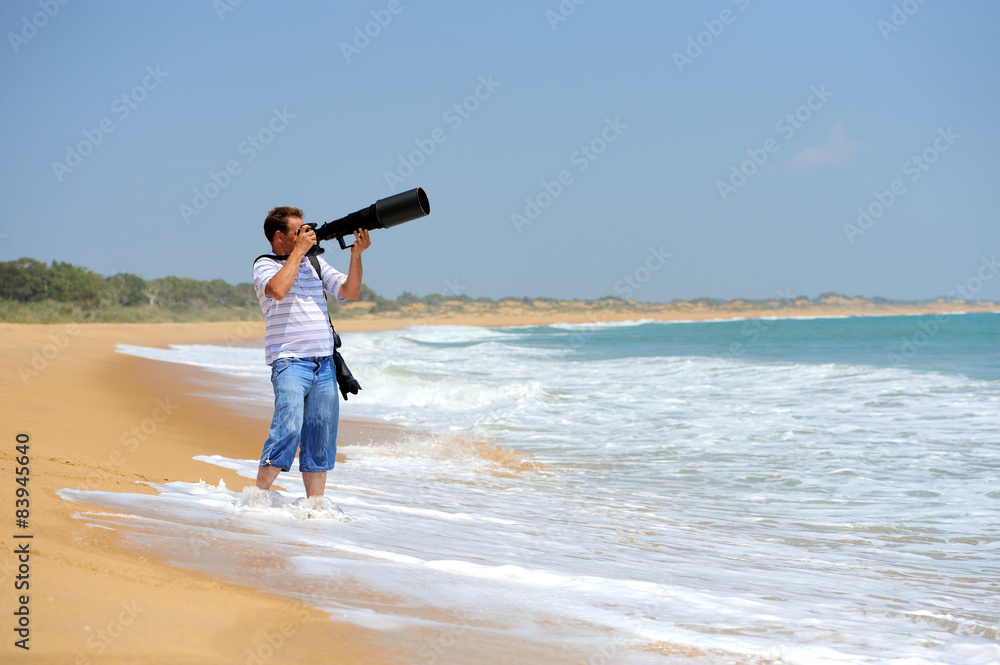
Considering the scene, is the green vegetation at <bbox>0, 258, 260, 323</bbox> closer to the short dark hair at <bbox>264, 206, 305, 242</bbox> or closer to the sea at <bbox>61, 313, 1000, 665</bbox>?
the sea at <bbox>61, 313, 1000, 665</bbox>

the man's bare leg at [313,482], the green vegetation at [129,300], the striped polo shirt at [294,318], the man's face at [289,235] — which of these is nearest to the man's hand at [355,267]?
the striped polo shirt at [294,318]

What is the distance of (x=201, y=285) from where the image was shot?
66.1 m

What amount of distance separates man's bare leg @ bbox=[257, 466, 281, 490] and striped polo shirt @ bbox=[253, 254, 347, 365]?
1.62ft

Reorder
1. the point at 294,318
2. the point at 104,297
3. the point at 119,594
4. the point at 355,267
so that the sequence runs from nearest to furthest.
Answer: the point at 119,594 < the point at 294,318 < the point at 355,267 < the point at 104,297

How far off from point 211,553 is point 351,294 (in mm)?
1357

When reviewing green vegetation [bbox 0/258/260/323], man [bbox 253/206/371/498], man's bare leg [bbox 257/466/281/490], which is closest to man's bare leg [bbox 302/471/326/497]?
man [bbox 253/206/371/498]

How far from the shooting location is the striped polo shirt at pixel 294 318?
11.1 ft

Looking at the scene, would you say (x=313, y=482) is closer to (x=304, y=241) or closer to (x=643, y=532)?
(x=304, y=241)

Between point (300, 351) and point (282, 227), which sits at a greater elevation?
point (282, 227)

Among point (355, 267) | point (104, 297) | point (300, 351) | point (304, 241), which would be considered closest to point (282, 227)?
point (304, 241)

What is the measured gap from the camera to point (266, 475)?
11.4 feet

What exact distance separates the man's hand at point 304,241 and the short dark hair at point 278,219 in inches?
7.2

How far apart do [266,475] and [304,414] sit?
1.09 feet

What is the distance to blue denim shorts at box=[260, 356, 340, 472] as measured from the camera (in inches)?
131
